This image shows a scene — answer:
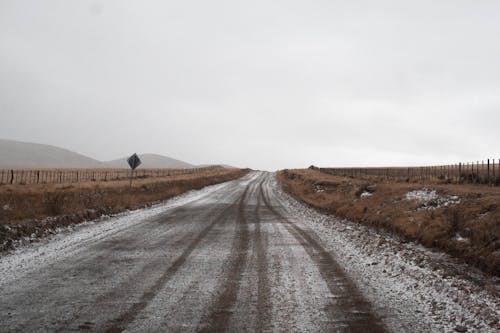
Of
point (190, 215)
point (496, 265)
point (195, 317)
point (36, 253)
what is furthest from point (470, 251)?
A: point (190, 215)

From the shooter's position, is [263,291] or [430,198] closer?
[263,291]

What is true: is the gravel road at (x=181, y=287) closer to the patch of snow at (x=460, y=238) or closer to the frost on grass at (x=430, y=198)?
the patch of snow at (x=460, y=238)

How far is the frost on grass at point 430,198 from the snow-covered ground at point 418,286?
3618 millimetres

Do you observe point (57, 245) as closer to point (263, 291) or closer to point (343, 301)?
point (263, 291)

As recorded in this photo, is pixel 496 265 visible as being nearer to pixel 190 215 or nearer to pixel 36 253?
pixel 36 253

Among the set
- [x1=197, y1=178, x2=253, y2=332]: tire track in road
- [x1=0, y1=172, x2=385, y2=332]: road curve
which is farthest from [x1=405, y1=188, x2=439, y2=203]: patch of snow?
[x1=197, y1=178, x2=253, y2=332]: tire track in road

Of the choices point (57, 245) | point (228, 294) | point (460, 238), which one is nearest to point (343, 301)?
point (228, 294)

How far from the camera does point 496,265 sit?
8797mm

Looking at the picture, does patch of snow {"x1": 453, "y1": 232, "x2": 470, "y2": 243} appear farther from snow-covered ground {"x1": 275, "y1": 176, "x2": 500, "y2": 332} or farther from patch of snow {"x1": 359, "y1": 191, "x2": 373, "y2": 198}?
patch of snow {"x1": 359, "y1": 191, "x2": 373, "y2": 198}

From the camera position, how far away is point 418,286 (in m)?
7.86

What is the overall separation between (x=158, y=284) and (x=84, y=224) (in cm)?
952

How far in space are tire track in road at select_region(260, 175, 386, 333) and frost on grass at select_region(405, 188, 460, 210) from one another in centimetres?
649

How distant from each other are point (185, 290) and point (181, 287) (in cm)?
22

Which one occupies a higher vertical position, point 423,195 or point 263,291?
point 423,195
